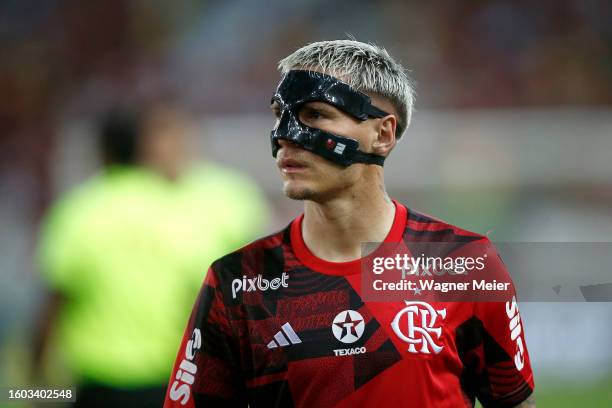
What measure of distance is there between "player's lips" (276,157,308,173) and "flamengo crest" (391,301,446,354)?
513 mm

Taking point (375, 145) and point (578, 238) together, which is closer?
point (375, 145)

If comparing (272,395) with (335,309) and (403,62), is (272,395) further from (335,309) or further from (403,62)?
(403,62)

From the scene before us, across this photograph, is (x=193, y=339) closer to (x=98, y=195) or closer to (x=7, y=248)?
(x=98, y=195)

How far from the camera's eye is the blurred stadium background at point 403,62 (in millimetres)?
8367

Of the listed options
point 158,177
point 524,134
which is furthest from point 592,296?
point 524,134

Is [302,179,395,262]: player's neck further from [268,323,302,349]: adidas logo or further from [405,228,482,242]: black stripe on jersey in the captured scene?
[268,323,302,349]: adidas logo

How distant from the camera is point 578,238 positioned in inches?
305

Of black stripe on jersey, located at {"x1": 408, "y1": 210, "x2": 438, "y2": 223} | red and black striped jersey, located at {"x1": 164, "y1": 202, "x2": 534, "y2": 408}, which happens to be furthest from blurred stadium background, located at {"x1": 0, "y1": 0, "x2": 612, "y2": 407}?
red and black striped jersey, located at {"x1": 164, "y1": 202, "x2": 534, "y2": 408}

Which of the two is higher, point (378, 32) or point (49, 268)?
point (378, 32)

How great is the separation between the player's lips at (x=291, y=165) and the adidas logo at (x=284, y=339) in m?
0.48

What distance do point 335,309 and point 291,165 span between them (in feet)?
1.49

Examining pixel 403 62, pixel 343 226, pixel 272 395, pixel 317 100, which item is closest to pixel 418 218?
pixel 343 226

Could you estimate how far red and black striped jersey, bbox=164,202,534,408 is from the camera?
97.5 inches

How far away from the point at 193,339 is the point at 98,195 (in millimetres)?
1726
